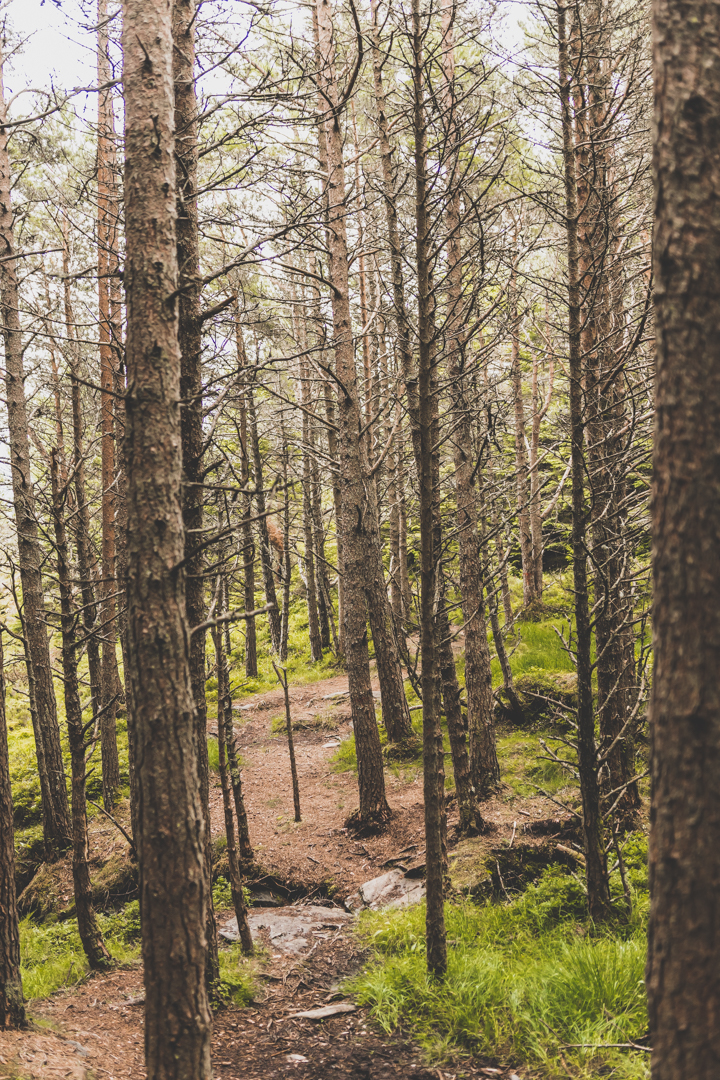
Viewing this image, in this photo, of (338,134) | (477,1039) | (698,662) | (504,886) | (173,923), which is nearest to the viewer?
(698,662)

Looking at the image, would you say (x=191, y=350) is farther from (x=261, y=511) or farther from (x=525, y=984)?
(x=525, y=984)

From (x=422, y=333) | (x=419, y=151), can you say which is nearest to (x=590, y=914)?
(x=422, y=333)

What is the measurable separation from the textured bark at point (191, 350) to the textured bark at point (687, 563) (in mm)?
3056

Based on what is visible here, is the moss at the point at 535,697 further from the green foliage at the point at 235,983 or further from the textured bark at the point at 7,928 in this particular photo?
the textured bark at the point at 7,928

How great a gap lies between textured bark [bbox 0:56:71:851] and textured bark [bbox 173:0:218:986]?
12.6 feet

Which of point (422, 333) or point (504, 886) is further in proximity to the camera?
point (504, 886)

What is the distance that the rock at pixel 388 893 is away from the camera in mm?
6117

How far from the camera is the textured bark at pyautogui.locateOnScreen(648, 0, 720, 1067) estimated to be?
194 cm

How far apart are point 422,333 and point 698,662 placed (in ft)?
10.3

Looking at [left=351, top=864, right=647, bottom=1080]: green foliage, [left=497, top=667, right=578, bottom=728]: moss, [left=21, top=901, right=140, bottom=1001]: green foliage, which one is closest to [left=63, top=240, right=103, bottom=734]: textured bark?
[left=21, top=901, right=140, bottom=1001]: green foliage

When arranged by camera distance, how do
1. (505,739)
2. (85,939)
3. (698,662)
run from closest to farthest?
(698,662) < (85,939) < (505,739)

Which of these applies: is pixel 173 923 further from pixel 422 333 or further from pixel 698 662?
pixel 422 333

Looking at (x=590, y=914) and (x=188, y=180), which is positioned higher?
(x=188, y=180)

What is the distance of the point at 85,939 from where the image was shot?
5.91 meters
